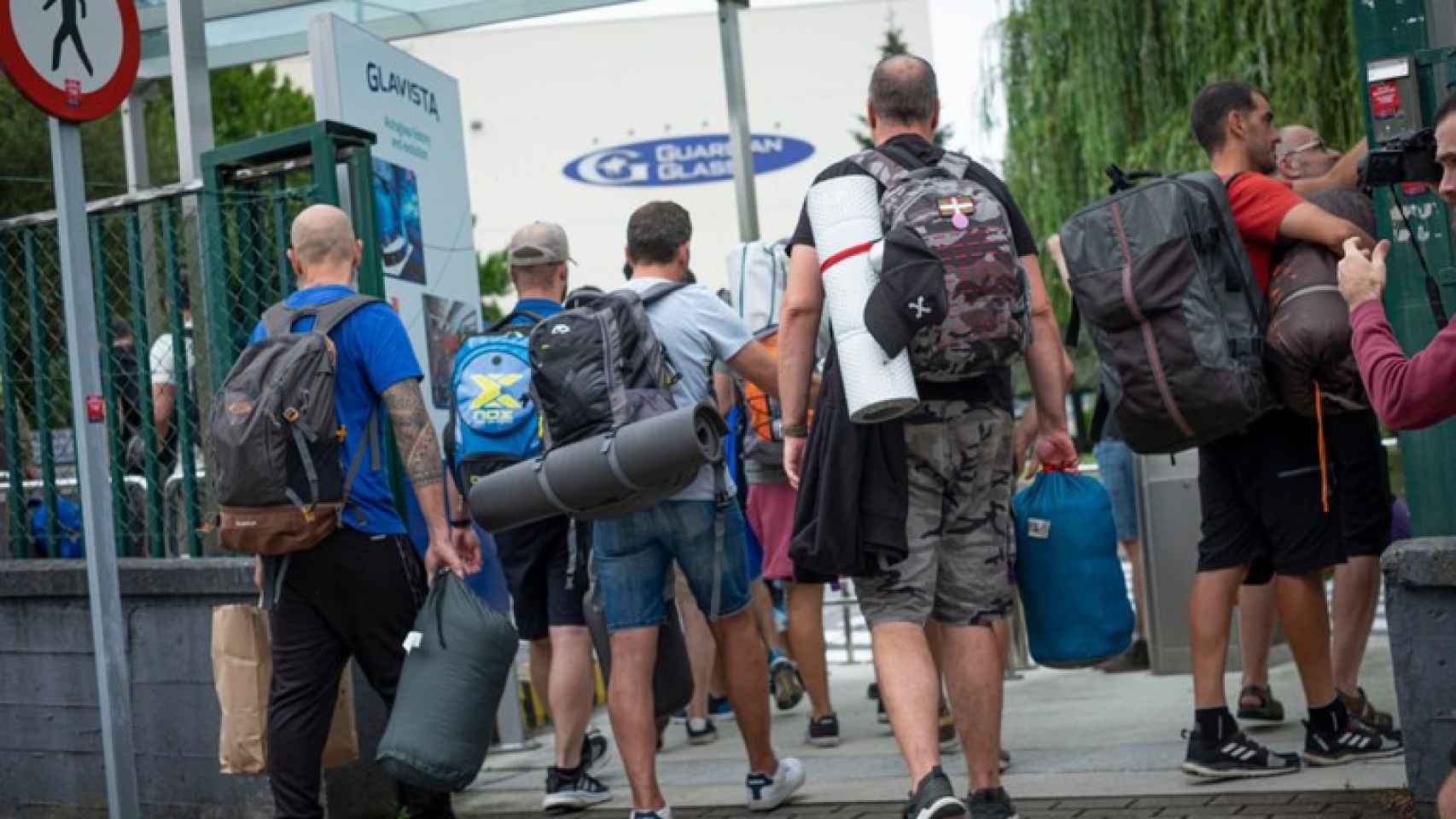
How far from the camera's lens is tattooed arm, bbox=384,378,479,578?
5.58 m

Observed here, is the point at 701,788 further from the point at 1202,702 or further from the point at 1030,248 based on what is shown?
the point at 1030,248

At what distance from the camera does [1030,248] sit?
5352mm

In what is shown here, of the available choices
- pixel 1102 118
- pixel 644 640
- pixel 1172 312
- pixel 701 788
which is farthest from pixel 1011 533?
pixel 1102 118

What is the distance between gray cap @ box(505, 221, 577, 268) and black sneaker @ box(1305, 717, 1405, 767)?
3022mm

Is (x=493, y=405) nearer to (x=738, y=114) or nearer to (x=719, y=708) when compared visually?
(x=719, y=708)

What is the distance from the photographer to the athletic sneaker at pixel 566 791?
6.55m

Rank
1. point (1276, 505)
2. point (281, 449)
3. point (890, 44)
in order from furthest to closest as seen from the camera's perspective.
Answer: point (890, 44), point (1276, 505), point (281, 449)

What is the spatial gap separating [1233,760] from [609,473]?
7.01 ft

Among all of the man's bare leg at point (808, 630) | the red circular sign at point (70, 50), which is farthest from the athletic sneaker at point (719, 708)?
the red circular sign at point (70, 50)

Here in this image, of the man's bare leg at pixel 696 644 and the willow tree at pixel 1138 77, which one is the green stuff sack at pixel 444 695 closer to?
the man's bare leg at pixel 696 644

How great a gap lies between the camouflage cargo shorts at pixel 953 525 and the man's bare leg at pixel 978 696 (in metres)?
0.05

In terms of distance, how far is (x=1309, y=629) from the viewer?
5.89 m

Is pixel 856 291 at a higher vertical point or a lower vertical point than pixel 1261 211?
lower

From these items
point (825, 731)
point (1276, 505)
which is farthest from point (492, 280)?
point (1276, 505)
